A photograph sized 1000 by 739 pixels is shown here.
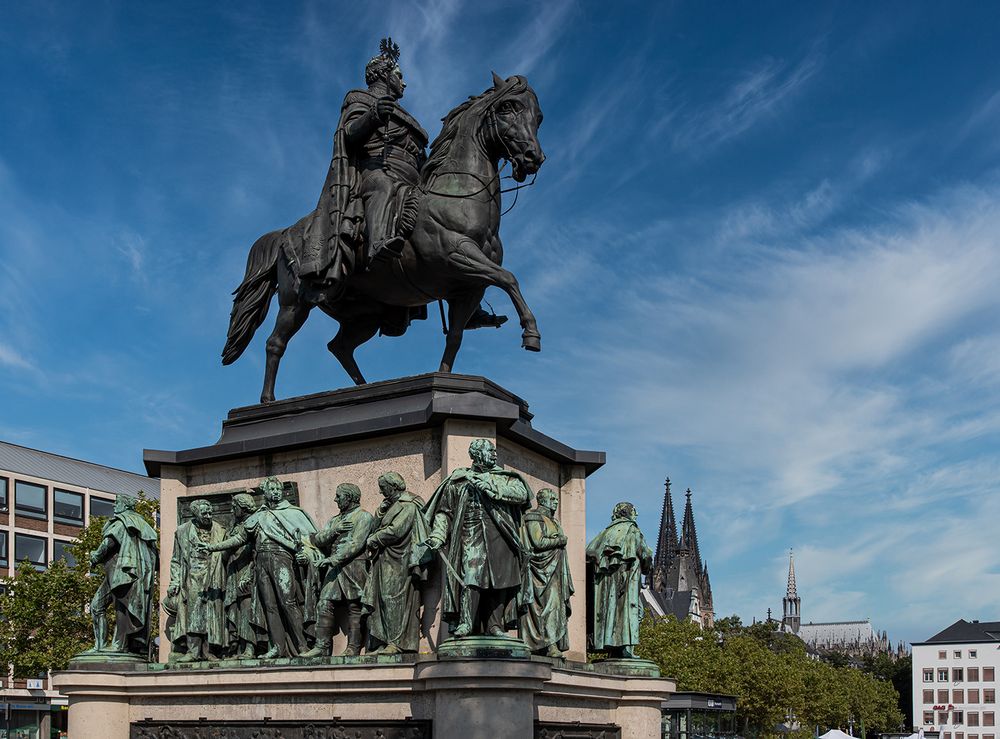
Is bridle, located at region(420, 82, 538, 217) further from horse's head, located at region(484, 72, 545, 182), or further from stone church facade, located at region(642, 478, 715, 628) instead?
stone church facade, located at region(642, 478, 715, 628)

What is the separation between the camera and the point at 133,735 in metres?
12.5

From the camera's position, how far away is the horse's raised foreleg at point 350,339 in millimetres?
14633

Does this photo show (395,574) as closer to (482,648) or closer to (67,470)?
(482,648)

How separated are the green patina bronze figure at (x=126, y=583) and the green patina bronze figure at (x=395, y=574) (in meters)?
3.15

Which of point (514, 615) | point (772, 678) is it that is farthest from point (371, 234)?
point (772, 678)

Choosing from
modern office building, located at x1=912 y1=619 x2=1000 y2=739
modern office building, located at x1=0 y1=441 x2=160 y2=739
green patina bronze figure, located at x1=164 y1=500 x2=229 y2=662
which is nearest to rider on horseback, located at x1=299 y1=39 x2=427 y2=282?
green patina bronze figure, located at x1=164 y1=500 x2=229 y2=662

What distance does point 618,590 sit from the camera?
12.9 m

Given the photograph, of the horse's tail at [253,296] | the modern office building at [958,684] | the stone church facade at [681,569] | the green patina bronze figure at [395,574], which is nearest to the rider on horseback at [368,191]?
the horse's tail at [253,296]

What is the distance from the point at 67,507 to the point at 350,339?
58.5 m

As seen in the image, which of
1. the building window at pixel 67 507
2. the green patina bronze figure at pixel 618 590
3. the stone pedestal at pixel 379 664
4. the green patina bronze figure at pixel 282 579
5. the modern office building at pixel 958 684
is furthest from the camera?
the modern office building at pixel 958 684

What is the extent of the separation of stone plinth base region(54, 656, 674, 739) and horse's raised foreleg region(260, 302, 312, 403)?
11.3 feet

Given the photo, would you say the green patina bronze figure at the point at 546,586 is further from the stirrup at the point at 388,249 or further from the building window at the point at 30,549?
the building window at the point at 30,549

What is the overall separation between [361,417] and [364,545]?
1567 millimetres

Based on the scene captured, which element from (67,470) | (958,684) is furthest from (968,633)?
(67,470)
